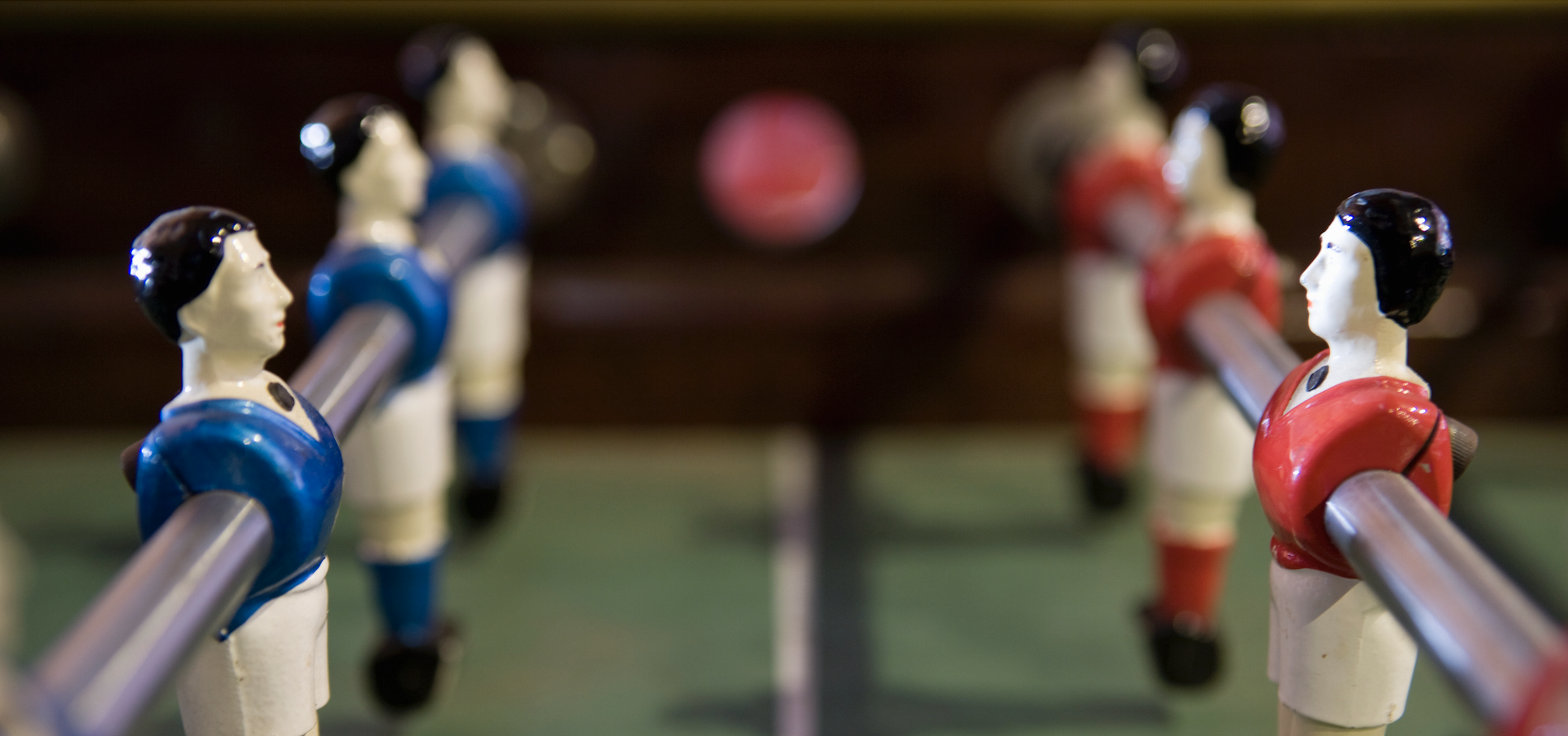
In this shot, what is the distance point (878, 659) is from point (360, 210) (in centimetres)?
46

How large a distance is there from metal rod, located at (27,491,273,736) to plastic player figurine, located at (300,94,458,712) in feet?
0.69

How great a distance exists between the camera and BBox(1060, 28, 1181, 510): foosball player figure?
1.01 m

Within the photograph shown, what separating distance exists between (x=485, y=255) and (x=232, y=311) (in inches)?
19.2

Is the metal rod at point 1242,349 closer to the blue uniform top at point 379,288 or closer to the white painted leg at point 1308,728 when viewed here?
the white painted leg at point 1308,728

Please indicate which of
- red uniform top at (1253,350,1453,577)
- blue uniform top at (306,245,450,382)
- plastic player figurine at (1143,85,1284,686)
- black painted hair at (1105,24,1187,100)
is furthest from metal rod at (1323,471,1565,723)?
black painted hair at (1105,24,1187,100)

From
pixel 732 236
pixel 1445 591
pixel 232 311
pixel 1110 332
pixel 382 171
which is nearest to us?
pixel 1445 591

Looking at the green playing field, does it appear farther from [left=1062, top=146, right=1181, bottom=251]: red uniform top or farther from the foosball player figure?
[left=1062, top=146, right=1181, bottom=251]: red uniform top

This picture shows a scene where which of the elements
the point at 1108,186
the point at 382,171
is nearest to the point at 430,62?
the point at 382,171

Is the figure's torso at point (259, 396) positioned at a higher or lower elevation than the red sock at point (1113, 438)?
lower

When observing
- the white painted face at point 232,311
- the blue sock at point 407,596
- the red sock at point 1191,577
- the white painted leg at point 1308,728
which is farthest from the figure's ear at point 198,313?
the red sock at point 1191,577

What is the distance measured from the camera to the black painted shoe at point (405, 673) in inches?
33.3

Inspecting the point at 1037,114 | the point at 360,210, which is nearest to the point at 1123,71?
the point at 1037,114

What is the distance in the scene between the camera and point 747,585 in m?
1.06

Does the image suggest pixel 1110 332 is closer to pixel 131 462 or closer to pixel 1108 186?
pixel 1108 186
